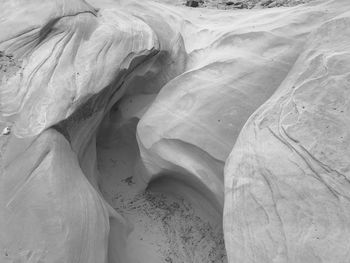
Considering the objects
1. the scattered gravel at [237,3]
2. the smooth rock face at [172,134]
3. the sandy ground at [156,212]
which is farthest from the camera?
the scattered gravel at [237,3]

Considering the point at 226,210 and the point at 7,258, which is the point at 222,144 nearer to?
the point at 226,210

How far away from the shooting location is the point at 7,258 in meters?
1.98

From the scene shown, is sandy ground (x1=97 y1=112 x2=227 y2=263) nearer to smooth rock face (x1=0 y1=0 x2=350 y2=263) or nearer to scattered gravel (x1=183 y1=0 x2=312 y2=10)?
smooth rock face (x1=0 y1=0 x2=350 y2=263)

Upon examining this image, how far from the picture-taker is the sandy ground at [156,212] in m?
2.36

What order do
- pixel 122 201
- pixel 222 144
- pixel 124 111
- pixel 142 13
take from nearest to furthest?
pixel 222 144, pixel 122 201, pixel 124 111, pixel 142 13

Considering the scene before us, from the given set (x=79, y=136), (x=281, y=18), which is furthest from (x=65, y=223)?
(x=281, y=18)

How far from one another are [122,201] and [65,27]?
3.29 feet

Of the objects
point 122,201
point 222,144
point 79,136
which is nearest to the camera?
point 222,144

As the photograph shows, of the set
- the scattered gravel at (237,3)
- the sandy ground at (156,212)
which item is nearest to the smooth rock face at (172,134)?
the sandy ground at (156,212)

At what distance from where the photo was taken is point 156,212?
8.35 feet

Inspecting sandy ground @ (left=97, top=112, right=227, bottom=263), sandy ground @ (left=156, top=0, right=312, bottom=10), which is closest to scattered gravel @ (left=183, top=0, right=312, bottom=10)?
sandy ground @ (left=156, top=0, right=312, bottom=10)

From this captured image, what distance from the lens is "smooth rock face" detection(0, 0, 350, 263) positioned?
1842 millimetres

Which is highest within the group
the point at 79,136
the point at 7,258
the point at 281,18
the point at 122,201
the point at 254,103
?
the point at 281,18

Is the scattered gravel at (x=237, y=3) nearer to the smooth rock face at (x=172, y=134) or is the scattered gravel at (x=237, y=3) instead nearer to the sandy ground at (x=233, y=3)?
the sandy ground at (x=233, y=3)
